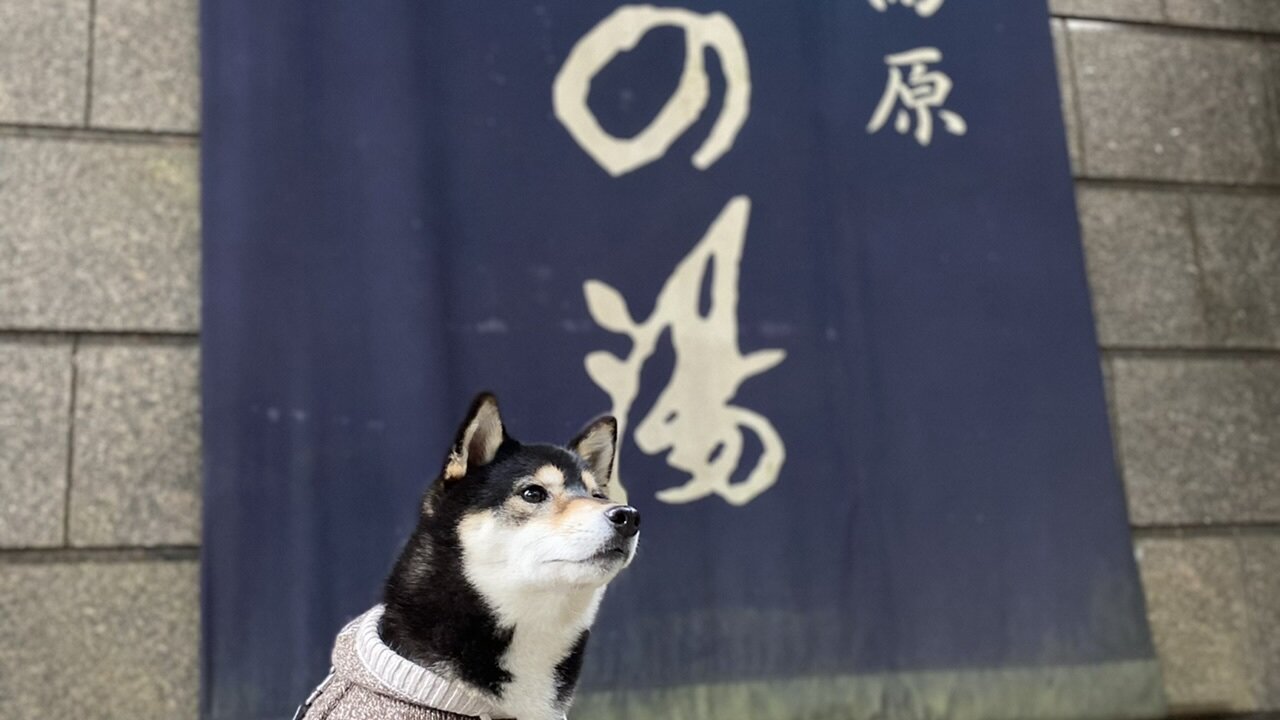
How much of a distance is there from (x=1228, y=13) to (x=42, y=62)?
4579 mm

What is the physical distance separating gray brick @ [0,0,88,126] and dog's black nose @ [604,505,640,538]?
2.66m

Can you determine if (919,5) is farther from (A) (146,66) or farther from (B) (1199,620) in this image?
(A) (146,66)

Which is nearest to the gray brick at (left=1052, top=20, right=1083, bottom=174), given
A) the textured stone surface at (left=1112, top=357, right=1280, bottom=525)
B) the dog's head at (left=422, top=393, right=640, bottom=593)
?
the textured stone surface at (left=1112, top=357, right=1280, bottom=525)

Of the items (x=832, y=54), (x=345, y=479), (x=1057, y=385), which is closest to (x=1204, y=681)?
(x=1057, y=385)

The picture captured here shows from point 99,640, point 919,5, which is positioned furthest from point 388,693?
point 919,5

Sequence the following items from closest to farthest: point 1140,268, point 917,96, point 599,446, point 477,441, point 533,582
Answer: point 533,582 → point 477,441 → point 599,446 → point 917,96 → point 1140,268

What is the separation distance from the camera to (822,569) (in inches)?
155

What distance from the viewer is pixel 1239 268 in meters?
4.73

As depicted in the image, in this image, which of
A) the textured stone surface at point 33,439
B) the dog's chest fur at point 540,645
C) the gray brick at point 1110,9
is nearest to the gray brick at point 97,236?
the textured stone surface at point 33,439

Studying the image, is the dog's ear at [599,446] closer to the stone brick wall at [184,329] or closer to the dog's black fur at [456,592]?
the dog's black fur at [456,592]

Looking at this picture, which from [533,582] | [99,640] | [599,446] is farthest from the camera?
[99,640]

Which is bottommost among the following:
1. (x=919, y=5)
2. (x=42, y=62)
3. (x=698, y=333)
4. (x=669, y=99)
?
(x=698, y=333)

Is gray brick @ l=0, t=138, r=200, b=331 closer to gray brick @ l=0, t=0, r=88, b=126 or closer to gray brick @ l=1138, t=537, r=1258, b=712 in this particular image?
gray brick @ l=0, t=0, r=88, b=126

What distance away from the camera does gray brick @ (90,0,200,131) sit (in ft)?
12.8
